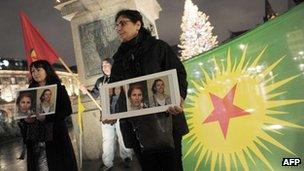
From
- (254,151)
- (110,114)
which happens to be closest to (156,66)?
(110,114)

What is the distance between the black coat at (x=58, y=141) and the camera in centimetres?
438

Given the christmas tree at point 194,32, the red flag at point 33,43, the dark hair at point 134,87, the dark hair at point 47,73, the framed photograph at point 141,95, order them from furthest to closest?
1. the christmas tree at point 194,32
2. the red flag at point 33,43
3. the dark hair at point 47,73
4. the dark hair at point 134,87
5. the framed photograph at point 141,95

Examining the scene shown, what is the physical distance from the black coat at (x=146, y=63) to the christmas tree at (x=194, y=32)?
109ft

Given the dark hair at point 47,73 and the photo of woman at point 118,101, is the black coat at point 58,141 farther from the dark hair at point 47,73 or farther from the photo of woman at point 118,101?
the photo of woman at point 118,101

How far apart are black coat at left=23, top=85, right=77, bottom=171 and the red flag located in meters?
2.68

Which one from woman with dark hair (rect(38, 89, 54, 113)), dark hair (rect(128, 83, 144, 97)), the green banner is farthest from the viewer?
woman with dark hair (rect(38, 89, 54, 113))

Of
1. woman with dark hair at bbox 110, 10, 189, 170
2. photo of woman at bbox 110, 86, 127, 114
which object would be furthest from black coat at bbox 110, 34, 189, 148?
photo of woman at bbox 110, 86, 127, 114

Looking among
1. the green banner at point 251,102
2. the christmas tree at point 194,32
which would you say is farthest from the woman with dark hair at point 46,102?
the christmas tree at point 194,32

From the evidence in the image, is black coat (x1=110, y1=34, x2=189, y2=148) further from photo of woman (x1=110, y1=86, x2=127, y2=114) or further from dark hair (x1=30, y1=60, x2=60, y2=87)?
dark hair (x1=30, y1=60, x2=60, y2=87)

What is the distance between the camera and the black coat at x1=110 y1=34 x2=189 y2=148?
10.4 ft

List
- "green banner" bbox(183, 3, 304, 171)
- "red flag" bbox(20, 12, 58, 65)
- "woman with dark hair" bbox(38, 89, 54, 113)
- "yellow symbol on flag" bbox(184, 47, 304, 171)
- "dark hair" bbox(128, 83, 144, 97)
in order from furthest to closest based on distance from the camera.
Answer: "red flag" bbox(20, 12, 58, 65), "woman with dark hair" bbox(38, 89, 54, 113), "yellow symbol on flag" bbox(184, 47, 304, 171), "green banner" bbox(183, 3, 304, 171), "dark hair" bbox(128, 83, 144, 97)

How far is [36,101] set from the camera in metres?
4.32

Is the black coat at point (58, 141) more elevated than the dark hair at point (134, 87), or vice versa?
the dark hair at point (134, 87)

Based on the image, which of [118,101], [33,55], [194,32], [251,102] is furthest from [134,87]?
[194,32]
